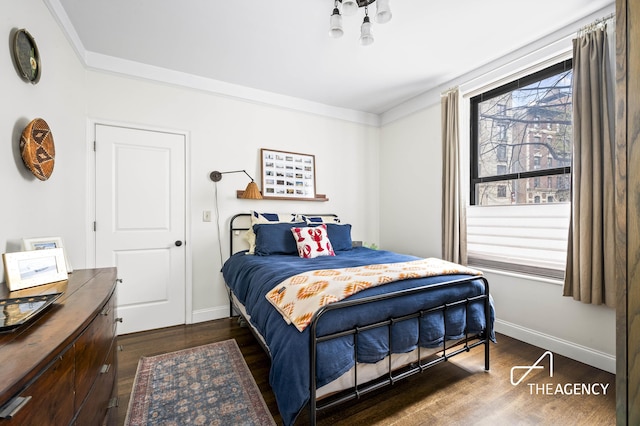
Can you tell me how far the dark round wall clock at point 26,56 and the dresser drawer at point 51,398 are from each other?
5.06 feet

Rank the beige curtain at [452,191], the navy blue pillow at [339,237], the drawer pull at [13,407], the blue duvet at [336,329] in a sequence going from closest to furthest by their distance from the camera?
1. the drawer pull at [13,407]
2. the blue duvet at [336,329]
3. the beige curtain at [452,191]
4. the navy blue pillow at [339,237]

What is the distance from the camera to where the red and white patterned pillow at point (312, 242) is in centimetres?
279

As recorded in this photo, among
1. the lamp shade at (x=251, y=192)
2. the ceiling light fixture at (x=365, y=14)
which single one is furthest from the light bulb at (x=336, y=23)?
the lamp shade at (x=251, y=192)

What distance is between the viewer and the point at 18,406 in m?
0.54

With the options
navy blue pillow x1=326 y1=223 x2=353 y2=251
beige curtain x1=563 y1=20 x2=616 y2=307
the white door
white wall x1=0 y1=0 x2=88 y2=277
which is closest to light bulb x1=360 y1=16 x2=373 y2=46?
beige curtain x1=563 y1=20 x2=616 y2=307

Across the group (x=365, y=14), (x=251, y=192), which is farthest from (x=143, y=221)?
(x=365, y=14)

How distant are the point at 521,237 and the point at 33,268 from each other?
11.5 feet

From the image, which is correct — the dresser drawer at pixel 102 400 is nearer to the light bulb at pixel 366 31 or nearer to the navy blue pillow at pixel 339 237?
the navy blue pillow at pixel 339 237

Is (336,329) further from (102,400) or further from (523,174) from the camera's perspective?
(523,174)

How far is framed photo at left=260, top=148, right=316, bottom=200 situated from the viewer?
3.43 meters

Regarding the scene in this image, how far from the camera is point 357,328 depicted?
148 centimetres

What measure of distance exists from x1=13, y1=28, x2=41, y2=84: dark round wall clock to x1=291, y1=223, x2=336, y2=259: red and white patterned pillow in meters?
2.12

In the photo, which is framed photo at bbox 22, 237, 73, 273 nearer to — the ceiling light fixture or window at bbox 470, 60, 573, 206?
the ceiling light fixture

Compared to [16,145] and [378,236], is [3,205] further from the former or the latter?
[378,236]
